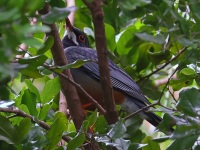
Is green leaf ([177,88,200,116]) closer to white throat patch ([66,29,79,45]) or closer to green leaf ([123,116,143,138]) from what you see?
green leaf ([123,116,143,138])

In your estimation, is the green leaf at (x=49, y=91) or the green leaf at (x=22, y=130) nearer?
the green leaf at (x=22, y=130)

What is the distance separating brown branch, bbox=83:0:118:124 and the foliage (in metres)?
0.07

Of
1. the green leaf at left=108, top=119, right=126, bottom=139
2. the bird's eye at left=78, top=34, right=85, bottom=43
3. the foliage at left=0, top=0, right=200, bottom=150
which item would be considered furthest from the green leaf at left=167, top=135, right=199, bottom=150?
the bird's eye at left=78, top=34, right=85, bottom=43

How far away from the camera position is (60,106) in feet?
8.71

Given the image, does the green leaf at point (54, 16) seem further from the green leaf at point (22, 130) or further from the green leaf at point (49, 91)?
the green leaf at point (49, 91)

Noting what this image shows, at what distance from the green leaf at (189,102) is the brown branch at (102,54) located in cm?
31

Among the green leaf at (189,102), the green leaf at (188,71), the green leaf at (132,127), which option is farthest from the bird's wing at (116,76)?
the green leaf at (189,102)

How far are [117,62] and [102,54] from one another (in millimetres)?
1288

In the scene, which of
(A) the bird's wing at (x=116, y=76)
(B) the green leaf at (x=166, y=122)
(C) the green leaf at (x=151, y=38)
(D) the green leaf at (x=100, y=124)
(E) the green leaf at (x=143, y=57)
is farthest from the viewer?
(A) the bird's wing at (x=116, y=76)

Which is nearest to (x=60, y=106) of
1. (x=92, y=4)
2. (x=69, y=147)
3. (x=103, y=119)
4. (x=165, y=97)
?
(x=103, y=119)

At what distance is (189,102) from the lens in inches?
65.1

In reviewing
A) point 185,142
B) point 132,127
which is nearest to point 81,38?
point 132,127

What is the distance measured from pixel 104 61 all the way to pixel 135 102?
168 cm

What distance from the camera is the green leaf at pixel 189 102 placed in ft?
5.34
